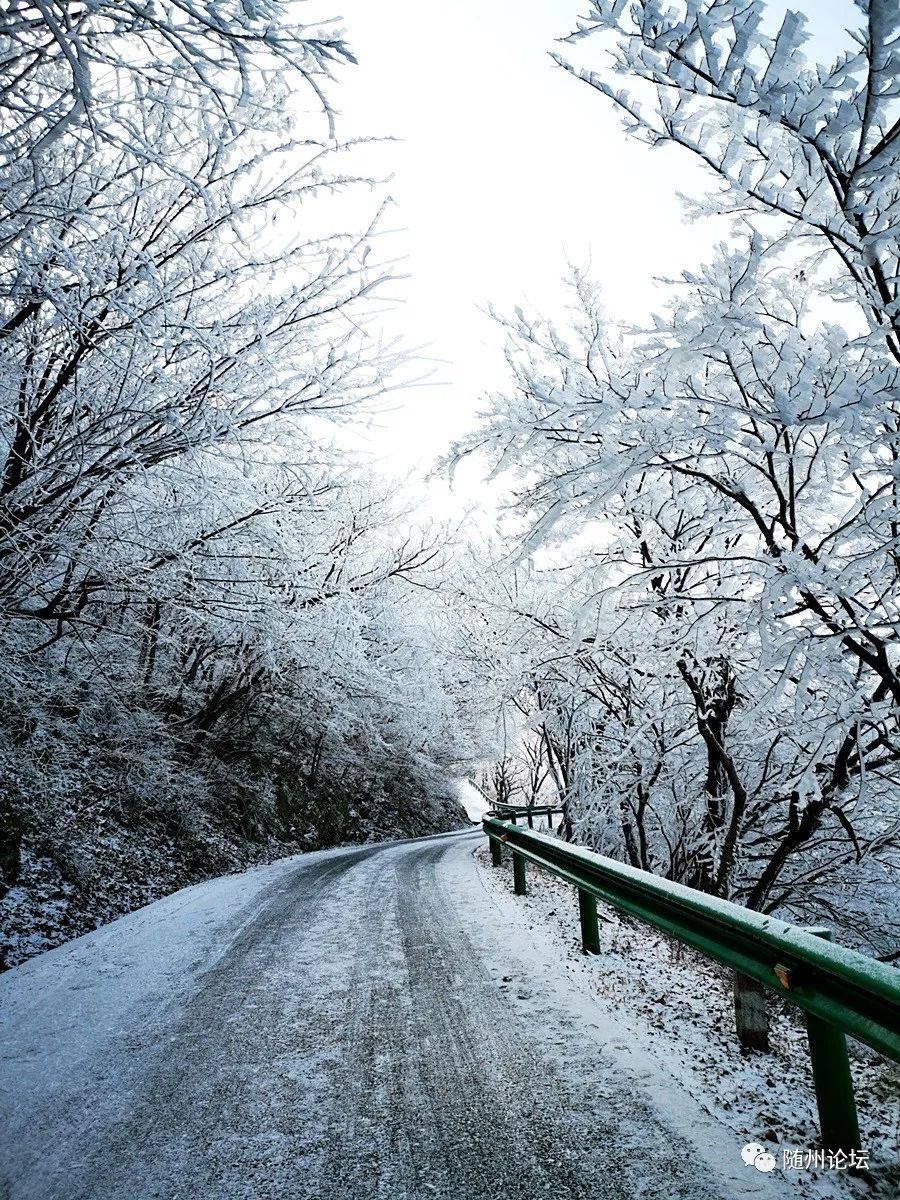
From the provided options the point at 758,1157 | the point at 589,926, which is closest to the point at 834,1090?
the point at 758,1157

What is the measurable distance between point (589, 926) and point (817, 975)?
238cm

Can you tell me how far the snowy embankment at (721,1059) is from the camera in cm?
197

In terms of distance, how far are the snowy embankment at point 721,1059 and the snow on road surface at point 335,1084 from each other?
11 centimetres

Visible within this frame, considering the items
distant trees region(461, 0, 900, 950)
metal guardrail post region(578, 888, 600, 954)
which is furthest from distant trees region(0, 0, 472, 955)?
metal guardrail post region(578, 888, 600, 954)

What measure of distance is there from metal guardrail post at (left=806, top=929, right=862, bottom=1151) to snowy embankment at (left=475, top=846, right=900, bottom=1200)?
0.07 metres

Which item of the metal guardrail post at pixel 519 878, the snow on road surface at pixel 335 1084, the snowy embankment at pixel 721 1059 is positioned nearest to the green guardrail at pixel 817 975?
the snowy embankment at pixel 721 1059

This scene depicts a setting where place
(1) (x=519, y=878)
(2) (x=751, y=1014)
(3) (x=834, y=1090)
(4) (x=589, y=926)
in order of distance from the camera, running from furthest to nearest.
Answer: (1) (x=519, y=878) → (4) (x=589, y=926) → (2) (x=751, y=1014) → (3) (x=834, y=1090)

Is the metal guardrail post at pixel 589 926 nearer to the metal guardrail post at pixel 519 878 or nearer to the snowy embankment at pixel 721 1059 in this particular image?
the snowy embankment at pixel 721 1059

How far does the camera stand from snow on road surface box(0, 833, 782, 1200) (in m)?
2.00

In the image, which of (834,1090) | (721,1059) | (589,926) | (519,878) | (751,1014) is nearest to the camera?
(834,1090)

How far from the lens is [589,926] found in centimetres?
418

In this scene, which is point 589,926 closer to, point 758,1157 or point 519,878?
point 758,1157

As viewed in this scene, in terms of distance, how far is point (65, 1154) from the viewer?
220cm

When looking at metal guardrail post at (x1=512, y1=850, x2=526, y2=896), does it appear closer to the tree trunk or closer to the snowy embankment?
the snowy embankment
